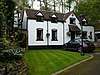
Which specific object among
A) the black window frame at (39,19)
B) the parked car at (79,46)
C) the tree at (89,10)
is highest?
the tree at (89,10)

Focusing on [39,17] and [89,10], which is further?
[89,10]

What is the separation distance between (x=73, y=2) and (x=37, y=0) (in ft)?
28.7

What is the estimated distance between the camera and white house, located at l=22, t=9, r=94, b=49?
92.6 ft

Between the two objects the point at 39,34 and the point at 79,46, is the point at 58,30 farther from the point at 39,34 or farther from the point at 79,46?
the point at 79,46

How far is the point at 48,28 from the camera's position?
98.6 feet


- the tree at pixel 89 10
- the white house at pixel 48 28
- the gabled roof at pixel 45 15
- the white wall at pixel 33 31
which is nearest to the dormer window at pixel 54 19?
the white house at pixel 48 28

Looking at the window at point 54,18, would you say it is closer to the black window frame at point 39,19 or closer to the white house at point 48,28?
the white house at point 48,28

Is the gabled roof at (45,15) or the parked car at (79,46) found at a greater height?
the gabled roof at (45,15)

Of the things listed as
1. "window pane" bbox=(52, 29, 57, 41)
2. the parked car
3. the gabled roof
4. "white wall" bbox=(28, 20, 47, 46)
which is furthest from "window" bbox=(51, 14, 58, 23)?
the parked car

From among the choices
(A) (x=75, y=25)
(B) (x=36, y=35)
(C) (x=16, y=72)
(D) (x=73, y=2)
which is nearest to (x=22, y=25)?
(B) (x=36, y=35)

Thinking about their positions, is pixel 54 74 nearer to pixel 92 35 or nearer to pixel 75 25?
pixel 75 25

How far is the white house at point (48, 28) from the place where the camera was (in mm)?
28234

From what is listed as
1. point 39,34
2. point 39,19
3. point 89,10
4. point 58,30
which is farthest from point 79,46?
point 89,10

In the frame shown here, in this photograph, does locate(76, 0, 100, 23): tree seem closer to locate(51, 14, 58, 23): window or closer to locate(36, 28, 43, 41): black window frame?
locate(51, 14, 58, 23): window
